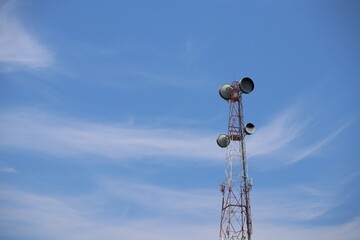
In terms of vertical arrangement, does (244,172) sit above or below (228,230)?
above

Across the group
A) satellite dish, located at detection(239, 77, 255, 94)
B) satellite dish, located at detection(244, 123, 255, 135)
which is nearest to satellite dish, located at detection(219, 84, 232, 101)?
satellite dish, located at detection(239, 77, 255, 94)

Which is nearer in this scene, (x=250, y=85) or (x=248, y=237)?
(x=248, y=237)

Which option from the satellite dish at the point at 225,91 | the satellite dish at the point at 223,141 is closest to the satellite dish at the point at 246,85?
the satellite dish at the point at 225,91

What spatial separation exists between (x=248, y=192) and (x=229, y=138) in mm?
6864

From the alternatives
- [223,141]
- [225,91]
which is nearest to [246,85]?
[225,91]

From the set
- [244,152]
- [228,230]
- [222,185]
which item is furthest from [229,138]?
[228,230]

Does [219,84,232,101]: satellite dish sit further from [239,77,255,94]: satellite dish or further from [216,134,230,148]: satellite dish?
[216,134,230,148]: satellite dish

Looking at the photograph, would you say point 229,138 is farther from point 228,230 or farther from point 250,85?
point 228,230

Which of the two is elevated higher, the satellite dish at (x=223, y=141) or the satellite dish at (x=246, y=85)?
the satellite dish at (x=246, y=85)

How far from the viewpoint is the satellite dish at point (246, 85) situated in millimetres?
52281

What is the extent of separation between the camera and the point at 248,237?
49375 millimetres

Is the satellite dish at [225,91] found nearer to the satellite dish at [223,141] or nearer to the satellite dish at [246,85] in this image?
the satellite dish at [246,85]

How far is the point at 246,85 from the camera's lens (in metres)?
52.5

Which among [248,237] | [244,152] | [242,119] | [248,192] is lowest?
[248,237]
